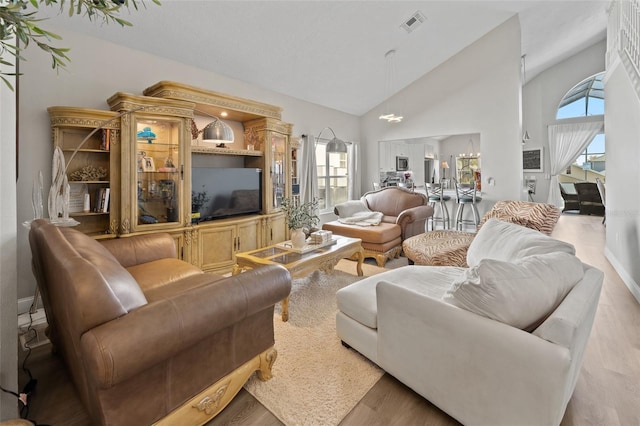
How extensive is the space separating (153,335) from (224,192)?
123 inches

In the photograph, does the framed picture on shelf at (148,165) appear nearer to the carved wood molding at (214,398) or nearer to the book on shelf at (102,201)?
the book on shelf at (102,201)

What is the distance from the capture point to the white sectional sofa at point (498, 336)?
122 centimetres

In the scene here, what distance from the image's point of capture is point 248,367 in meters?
1.77

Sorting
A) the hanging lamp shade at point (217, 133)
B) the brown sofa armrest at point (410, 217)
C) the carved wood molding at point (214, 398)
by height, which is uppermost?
the hanging lamp shade at point (217, 133)

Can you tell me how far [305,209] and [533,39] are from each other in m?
5.97

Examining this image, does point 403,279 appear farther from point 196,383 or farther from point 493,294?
point 196,383

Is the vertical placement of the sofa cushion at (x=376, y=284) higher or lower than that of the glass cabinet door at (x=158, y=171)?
lower

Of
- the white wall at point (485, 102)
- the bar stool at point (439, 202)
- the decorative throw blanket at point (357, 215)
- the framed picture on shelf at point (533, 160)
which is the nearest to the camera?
the decorative throw blanket at point (357, 215)

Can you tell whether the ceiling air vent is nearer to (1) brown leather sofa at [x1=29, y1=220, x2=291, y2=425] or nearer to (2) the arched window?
(1) brown leather sofa at [x1=29, y1=220, x2=291, y2=425]

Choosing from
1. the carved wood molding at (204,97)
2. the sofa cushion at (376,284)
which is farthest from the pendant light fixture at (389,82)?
the sofa cushion at (376,284)

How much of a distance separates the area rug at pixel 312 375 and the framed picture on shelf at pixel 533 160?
849cm

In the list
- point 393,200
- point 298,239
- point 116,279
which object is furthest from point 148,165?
point 393,200

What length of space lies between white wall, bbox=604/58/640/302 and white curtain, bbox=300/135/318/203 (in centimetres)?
433

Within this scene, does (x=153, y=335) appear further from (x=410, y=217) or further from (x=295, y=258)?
(x=410, y=217)
